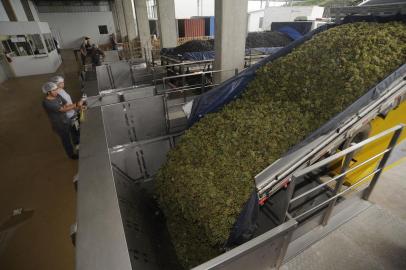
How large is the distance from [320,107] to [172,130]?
204 centimetres

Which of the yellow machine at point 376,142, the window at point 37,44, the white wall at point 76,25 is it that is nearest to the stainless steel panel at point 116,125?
the yellow machine at point 376,142

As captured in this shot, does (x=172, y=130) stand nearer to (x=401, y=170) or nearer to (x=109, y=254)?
(x=109, y=254)

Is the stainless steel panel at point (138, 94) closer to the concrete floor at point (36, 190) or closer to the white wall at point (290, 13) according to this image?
the concrete floor at point (36, 190)

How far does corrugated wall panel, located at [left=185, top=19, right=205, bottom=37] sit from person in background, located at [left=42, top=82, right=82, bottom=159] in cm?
1136

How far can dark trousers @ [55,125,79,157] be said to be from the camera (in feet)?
11.3

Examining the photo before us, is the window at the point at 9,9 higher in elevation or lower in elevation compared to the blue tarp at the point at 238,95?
higher

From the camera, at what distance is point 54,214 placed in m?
2.76

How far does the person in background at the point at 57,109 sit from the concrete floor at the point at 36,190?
0.56 meters

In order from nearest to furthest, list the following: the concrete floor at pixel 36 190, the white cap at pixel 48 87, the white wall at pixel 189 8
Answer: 1. the concrete floor at pixel 36 190
2. the white cap at pixel 48 87
3. the white wall at pixel 189 8

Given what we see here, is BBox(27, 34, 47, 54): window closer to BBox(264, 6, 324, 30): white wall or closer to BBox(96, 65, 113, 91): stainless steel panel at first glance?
BBox(96, 65, 113, 91): stainless steel panel

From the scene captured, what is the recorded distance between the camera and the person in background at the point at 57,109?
310 cm

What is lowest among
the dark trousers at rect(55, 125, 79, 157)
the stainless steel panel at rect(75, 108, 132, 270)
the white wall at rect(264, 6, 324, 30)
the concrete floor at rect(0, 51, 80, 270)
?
the concrete floor at rect(0, 51, 80, 270)


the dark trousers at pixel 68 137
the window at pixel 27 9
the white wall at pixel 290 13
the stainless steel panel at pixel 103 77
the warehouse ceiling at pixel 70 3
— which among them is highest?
the warehouse ceiling at pixel 70 3

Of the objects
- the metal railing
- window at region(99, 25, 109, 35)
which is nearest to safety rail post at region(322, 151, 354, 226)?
the metal railing
